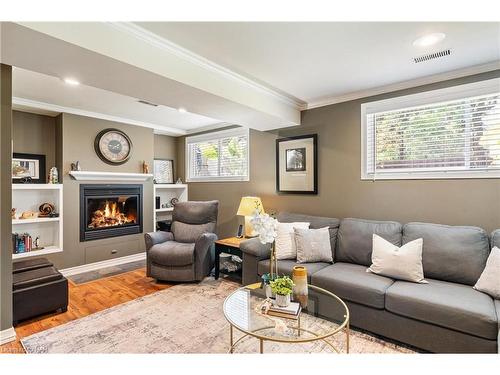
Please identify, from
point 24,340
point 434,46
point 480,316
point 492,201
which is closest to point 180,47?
point 434,46

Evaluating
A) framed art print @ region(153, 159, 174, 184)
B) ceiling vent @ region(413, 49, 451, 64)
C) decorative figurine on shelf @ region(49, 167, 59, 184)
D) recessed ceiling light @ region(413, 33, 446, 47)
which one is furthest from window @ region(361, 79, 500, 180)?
decorative figurine on shelf @ region(49, 167, 59, 184)

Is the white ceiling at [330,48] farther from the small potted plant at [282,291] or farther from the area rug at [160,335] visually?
the area rug at [160,335]

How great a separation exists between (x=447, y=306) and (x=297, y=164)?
2.30 metres

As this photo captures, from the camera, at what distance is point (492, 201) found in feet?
7.97

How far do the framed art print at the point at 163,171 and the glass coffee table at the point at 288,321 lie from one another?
3780mm

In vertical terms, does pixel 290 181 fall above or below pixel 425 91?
below

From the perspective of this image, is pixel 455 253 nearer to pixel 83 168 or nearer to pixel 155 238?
pixel 155 238

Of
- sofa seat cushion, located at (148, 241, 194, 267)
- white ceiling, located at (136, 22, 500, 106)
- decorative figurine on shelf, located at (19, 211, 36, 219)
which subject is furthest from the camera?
decorative figurine on shelf, located at (19, 211, 36, 219)

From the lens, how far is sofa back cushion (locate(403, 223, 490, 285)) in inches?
87.1

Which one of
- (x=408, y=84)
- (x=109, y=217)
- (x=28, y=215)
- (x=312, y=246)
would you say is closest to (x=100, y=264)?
(x=109, y=217)

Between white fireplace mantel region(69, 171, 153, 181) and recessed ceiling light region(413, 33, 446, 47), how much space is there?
4146 millimetres

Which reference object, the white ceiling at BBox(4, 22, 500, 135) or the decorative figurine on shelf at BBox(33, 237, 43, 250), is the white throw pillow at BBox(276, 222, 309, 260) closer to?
the white ceiling at BBox(4, 22, 500, 135)
